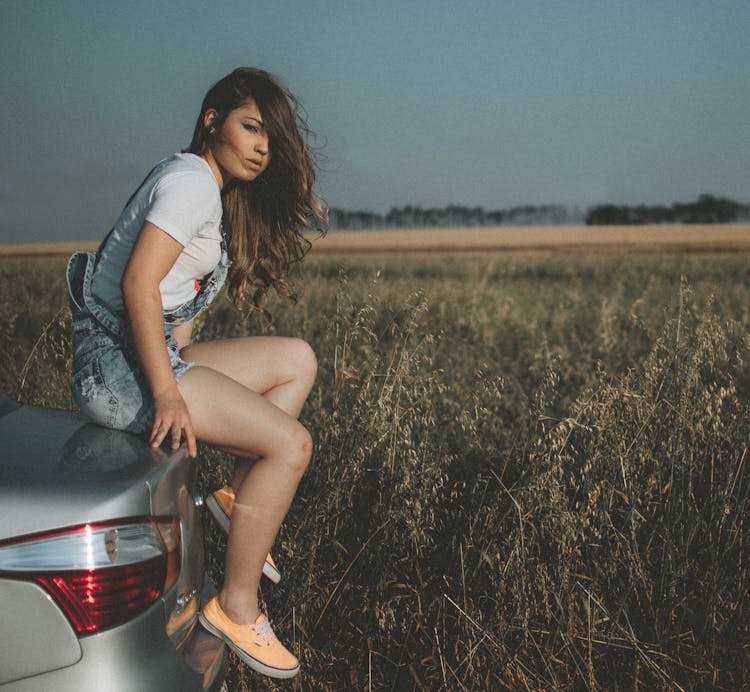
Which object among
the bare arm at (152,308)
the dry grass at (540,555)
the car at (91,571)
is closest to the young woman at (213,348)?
the bare arm at (152,308)

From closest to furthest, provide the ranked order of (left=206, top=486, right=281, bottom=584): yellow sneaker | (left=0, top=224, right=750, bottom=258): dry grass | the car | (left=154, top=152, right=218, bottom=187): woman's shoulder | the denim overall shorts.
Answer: the car → the denim overall shorts → (left=154, top=152, right=218, bottom=187): woman's shoulder → (left=206, top=486, right=281, bottom=584): yellow sneaker → (left=0, top=224, right=750, bottom=258): dry grass

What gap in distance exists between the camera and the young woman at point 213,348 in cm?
192

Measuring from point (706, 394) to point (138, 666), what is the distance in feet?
6.88

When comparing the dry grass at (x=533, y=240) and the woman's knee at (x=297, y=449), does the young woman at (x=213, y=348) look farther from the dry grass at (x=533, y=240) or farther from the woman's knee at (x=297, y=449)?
the dry grass at (x=533, y=240)

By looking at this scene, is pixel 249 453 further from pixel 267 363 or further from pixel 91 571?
pixel 91 571

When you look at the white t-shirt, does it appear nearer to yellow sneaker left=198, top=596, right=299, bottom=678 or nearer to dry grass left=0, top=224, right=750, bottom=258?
yellow sneaker left=198, top=596, right=299, bottom=678

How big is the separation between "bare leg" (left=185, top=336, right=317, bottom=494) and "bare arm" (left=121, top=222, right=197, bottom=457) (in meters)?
0.49

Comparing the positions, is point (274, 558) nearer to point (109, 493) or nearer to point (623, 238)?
point (109, 493)

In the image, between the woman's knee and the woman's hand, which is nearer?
the woman's hand

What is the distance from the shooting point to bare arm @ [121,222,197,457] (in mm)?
1888

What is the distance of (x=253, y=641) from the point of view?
1941mm

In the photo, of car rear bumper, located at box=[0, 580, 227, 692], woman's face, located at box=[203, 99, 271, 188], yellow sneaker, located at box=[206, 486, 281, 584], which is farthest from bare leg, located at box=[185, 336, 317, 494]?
car rear bumper, located at box=[0, 580, 227, 692]

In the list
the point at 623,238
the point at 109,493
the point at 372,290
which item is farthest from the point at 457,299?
the point at 623,238

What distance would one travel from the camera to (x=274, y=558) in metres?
2.69
